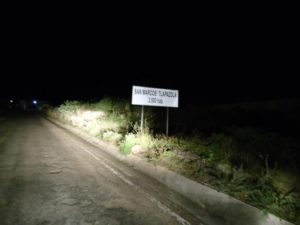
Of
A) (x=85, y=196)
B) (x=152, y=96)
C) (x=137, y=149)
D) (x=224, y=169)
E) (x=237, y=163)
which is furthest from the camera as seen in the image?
(x=152, y=96)

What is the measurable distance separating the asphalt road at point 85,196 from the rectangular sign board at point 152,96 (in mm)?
3078

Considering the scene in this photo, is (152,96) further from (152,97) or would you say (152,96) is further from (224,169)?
(224,169)

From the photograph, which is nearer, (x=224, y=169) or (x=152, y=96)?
(x=224, y=169)

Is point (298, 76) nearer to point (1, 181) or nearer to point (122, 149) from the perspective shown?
point (122, 149)

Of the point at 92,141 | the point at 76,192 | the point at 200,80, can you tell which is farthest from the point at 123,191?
the point at 200,80

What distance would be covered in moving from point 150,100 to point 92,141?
14.2 ft

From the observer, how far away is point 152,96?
40.8ft

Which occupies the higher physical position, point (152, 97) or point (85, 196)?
point (152, 97)

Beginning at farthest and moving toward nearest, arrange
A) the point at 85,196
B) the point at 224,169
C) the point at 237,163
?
1. the point at 237,163
2. the point at 224,169
3. the point at 85,196

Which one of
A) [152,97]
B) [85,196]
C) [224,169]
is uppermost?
[152,97]

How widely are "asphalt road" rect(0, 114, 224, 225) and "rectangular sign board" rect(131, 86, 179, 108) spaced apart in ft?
10.1

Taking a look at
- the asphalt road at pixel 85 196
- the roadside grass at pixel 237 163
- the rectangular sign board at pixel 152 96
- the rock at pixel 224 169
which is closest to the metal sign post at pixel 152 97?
the rectangular sign board at pixel 152 96

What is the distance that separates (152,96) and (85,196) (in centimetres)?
669

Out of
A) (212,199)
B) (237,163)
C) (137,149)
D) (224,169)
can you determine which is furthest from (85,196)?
(137,149)
